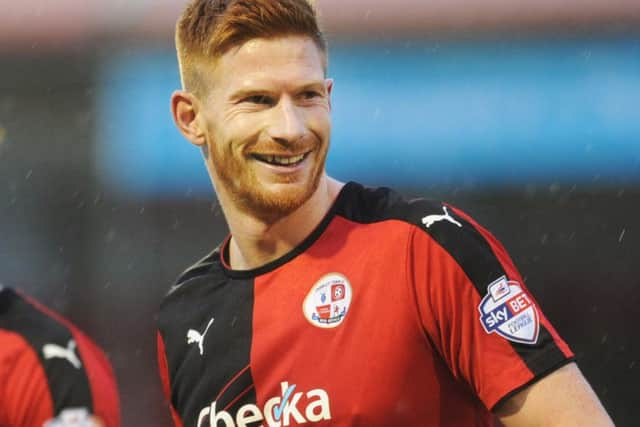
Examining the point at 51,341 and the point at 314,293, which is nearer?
the point at 51,341

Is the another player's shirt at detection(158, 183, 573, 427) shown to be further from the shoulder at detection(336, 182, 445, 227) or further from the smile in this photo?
the smile

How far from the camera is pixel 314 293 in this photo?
310cm

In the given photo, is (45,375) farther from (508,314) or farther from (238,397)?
(508,314)

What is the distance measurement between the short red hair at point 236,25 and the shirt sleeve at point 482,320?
28.2 inches

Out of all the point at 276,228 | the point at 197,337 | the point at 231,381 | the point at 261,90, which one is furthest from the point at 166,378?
the point at 261,90

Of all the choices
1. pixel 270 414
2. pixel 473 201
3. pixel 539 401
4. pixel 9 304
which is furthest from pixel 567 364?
pixel 473 201

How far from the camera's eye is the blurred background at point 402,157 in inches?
298

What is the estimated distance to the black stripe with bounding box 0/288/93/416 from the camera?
2424 mm

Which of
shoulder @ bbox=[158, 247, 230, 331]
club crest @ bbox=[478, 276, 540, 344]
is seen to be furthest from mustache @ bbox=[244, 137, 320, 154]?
club crest @ bbox=[478, 276, 540, 344]

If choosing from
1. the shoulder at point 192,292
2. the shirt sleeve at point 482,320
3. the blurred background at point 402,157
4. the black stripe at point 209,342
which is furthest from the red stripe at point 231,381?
the blurred background at point 402,157

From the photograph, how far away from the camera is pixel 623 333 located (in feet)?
24.5

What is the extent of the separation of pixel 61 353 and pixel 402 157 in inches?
213

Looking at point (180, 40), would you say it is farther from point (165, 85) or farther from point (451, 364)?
point (165, 85)

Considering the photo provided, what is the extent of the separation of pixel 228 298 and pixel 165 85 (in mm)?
4606
